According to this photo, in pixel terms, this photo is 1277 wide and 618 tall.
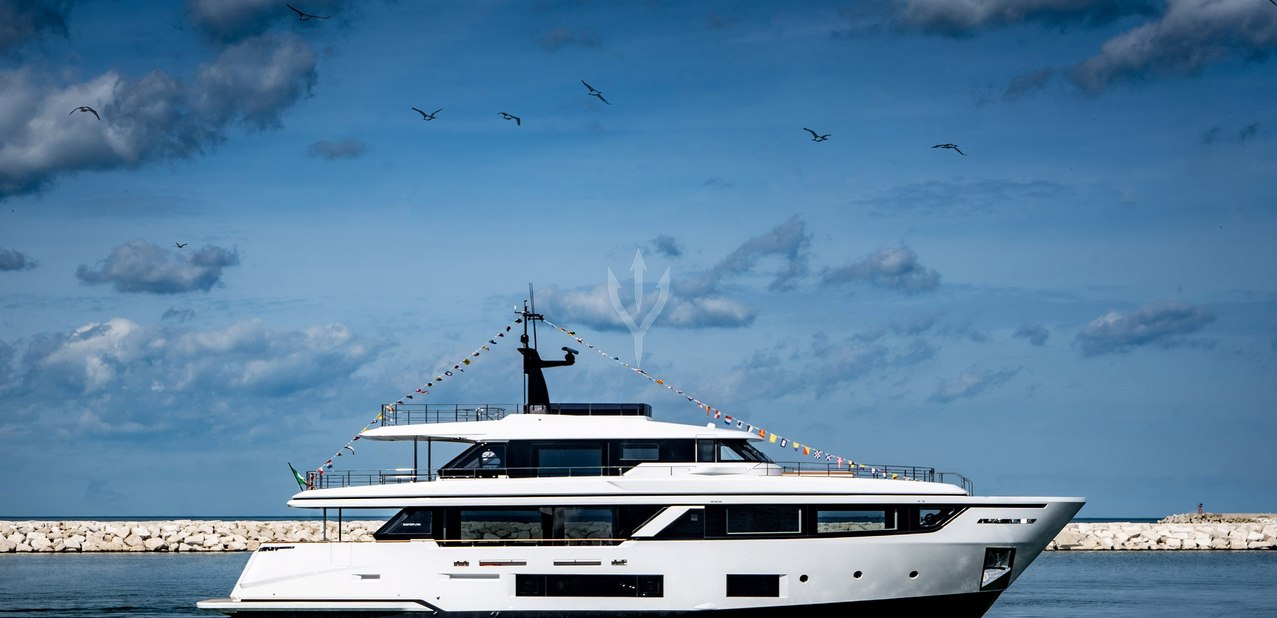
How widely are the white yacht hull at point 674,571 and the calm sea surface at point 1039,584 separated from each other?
7949mm

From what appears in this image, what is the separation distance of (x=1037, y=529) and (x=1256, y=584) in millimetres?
18406

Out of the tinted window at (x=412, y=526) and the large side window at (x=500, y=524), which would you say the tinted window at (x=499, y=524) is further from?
the tinted window at (x=412, y=526)

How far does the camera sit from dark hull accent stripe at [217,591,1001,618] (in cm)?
2305

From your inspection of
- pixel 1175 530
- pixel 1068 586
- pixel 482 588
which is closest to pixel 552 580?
pixel 482 588

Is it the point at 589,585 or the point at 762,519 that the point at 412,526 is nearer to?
the point at 589,585

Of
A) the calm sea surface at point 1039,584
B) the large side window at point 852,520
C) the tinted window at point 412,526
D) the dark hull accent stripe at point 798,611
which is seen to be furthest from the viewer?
the calm sea surface at point 1039,584

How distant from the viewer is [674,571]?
2320 cm

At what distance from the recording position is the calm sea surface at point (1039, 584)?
32.5 meters

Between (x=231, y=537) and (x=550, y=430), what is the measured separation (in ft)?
121

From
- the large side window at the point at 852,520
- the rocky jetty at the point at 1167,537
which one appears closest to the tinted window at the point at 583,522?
the large side window at the point at 852,520

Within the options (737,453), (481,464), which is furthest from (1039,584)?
(481,464)

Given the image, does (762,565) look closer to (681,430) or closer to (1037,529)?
(681,430)

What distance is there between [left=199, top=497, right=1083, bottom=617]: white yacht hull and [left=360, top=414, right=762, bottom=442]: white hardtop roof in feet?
6.63

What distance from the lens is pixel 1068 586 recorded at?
126 ft
